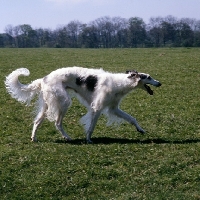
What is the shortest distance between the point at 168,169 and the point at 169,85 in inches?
408

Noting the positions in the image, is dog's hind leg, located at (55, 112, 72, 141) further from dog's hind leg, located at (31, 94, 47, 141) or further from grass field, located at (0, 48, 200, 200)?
dog's hind leg, located at (31, 94, 47, 141)

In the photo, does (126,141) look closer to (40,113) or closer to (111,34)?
(40,113)

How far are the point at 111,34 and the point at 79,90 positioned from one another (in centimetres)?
11095

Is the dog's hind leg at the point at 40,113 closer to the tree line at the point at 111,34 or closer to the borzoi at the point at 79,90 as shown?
the borzoi at the point at 79,90

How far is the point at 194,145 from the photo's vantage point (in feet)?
28.7

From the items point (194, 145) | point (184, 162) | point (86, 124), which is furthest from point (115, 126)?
point (184, 162)

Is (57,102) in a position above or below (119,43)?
above

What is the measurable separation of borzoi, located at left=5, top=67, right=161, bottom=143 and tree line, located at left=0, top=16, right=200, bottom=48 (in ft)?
267

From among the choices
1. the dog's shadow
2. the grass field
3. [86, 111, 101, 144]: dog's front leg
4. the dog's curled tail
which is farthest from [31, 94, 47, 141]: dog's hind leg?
[86, 111, 101, 144]: dog's front leg

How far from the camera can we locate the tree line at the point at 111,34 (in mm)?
103750

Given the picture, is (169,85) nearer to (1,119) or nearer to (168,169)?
(1,119)

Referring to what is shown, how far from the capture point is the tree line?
103750 millimetres

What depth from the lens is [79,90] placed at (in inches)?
387

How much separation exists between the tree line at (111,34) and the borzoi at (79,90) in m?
81.4
